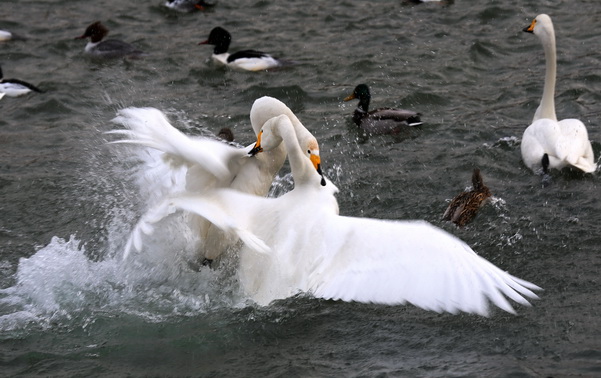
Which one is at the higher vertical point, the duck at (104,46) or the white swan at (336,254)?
the white swan at (336,254)

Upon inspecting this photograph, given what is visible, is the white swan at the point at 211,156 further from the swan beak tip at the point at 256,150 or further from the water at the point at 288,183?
the water at the point at 288,183

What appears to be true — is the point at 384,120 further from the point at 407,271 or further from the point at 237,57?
the point at 407,271

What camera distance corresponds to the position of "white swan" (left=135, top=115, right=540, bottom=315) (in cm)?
477

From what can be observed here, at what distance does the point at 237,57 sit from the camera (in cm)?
1084

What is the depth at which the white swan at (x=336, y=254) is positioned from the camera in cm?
477

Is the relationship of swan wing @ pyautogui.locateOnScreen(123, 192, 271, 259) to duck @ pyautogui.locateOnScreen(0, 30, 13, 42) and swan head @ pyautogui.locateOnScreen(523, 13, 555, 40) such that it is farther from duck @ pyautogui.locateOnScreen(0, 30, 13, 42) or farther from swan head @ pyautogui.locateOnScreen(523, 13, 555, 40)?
duck @ pyautogui.locateOnScreen(0, 30, 13, 42)

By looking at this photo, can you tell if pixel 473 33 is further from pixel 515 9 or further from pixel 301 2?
pixel 301 2

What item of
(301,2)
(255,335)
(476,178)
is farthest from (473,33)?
(255,335)

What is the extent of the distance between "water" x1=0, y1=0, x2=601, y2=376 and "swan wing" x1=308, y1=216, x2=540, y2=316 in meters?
0.57

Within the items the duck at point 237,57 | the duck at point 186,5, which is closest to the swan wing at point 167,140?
the duck at point 237,57

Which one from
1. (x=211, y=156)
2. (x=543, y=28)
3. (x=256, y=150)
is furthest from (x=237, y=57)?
(x=211, y=156)

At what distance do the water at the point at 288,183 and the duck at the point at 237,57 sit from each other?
5.8 inches

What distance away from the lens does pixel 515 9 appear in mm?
11859

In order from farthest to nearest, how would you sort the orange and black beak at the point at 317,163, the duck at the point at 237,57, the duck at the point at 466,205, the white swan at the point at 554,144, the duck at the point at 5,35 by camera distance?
the duck at the point at 5,35
the duck at the point at 237,57
the white swan at the point at 554,144
the duck at the point at 466,205
the orange and black beak at the point at 317,163
